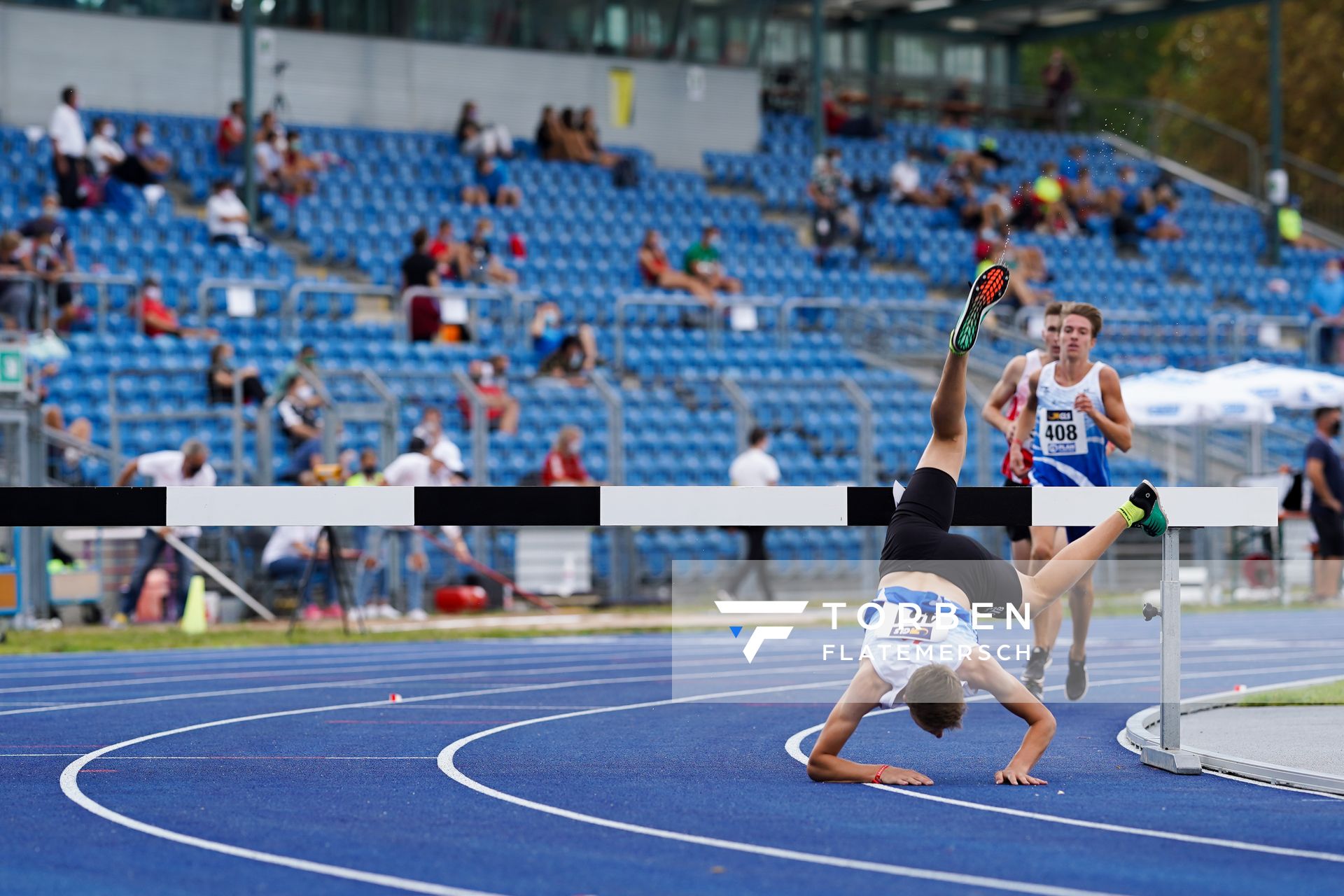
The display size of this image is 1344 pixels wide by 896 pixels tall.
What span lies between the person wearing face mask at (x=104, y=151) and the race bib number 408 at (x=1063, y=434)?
17.1 meters

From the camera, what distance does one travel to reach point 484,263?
83.9ft

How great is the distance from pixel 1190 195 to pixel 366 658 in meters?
26.1

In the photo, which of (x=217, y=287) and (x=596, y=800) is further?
(x=217, y=287)

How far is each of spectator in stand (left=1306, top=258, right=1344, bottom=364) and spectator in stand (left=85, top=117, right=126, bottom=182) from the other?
17844 mm

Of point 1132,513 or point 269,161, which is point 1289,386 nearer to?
point 269,161

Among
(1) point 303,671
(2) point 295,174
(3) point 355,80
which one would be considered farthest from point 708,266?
(1) point 303,671

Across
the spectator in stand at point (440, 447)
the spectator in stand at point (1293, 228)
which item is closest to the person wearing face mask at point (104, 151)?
the spectator in stand at point (440, 447)

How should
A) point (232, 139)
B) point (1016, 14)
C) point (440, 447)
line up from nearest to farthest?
point (440, 447) → point (232, 139) → point (1016, 14)

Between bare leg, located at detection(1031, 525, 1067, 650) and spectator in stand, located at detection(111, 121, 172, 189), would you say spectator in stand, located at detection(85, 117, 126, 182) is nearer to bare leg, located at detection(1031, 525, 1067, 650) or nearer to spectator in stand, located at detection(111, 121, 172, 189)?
spectator in stand, located at detection(111, 121, 172, 189)

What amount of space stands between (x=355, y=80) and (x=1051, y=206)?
1183 centimetres

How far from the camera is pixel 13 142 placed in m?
25.8

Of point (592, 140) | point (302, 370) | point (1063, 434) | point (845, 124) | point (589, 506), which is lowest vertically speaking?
point (589, 506)

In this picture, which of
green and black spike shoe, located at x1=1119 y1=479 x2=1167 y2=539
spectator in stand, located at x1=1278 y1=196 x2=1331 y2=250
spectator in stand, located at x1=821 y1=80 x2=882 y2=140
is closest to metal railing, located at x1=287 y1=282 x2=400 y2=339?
spectator in stand, located at x1=821 y1=80 x2=882 y2=140

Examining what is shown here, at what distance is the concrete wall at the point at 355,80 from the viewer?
2831 centimetres
